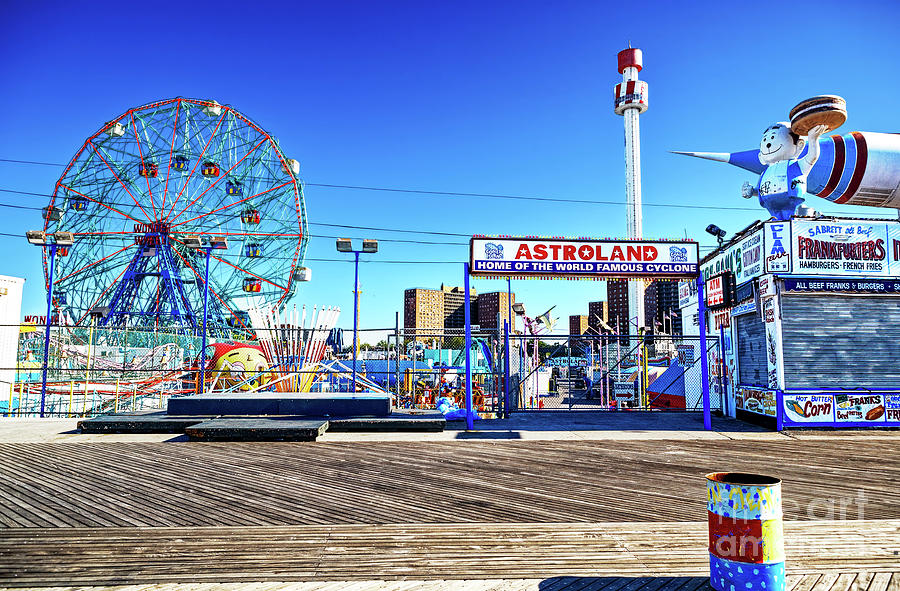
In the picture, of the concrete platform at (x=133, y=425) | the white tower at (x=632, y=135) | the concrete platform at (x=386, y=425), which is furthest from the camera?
the white tower at (x=632, y=135)

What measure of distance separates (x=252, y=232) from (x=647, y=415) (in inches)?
1082

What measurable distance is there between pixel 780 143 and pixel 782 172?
74cm

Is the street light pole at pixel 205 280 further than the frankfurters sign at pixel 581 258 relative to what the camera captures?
Yes

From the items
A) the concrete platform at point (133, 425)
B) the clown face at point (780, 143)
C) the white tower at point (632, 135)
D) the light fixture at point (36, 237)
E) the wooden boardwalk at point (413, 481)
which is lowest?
the wooden boardwalk at point (413, 481)

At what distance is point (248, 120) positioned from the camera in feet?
116

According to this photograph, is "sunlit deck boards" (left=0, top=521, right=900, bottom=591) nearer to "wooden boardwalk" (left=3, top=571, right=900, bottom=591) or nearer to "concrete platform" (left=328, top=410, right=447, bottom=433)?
"wooden boardwalk" (left=3, top=571, right=900, bottom=591)

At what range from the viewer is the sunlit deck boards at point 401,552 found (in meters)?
4.32

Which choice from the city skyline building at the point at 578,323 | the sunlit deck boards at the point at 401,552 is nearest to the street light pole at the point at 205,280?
the sunlit deck boards at the point at 401,552

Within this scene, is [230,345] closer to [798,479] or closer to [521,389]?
[521,389]

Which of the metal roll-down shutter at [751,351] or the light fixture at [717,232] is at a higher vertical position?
the light fixture at [717,232]

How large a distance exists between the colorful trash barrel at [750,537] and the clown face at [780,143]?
524 inches

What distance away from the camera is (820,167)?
1238cm

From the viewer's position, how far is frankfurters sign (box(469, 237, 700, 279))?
13.0 metres

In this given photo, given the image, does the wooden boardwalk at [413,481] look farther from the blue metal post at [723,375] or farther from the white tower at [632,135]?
the white tower at [632,135]
